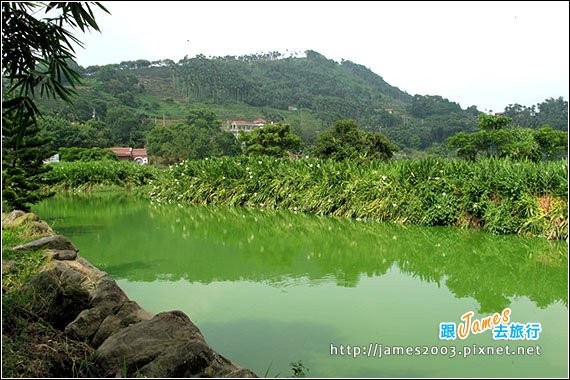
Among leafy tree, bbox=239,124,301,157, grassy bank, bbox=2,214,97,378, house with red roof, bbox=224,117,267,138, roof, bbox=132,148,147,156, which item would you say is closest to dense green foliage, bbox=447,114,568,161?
leafy tree, bbox=239,124,301,157

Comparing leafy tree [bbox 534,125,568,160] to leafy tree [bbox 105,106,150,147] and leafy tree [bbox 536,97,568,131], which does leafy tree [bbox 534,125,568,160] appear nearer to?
leafy tree [bbox 536,97,568,131]

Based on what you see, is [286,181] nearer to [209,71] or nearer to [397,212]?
[397,212]

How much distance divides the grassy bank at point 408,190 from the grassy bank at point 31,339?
6.24 metres

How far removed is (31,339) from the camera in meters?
2.73

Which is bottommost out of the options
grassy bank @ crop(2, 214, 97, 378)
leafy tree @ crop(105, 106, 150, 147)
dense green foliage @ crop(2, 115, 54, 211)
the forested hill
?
grassy bank @ crop(2, 214, 97, 378)

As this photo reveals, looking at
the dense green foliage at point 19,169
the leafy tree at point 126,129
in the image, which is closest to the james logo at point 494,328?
the dense green foliage at point 19,169

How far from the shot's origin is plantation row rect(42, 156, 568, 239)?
7.20m

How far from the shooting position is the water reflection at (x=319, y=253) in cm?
485

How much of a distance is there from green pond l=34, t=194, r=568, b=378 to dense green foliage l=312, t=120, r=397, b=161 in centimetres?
729

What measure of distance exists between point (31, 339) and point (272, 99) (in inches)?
2174

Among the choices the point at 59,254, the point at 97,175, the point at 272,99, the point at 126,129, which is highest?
the point at 272,99

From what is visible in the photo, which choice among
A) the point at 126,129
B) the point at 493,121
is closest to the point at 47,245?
the point at 493,121

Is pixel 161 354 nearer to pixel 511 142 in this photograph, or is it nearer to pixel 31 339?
pixel 31 339

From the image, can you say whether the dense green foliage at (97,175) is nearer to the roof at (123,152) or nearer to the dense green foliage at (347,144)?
the dense green foliage at (347,144)
